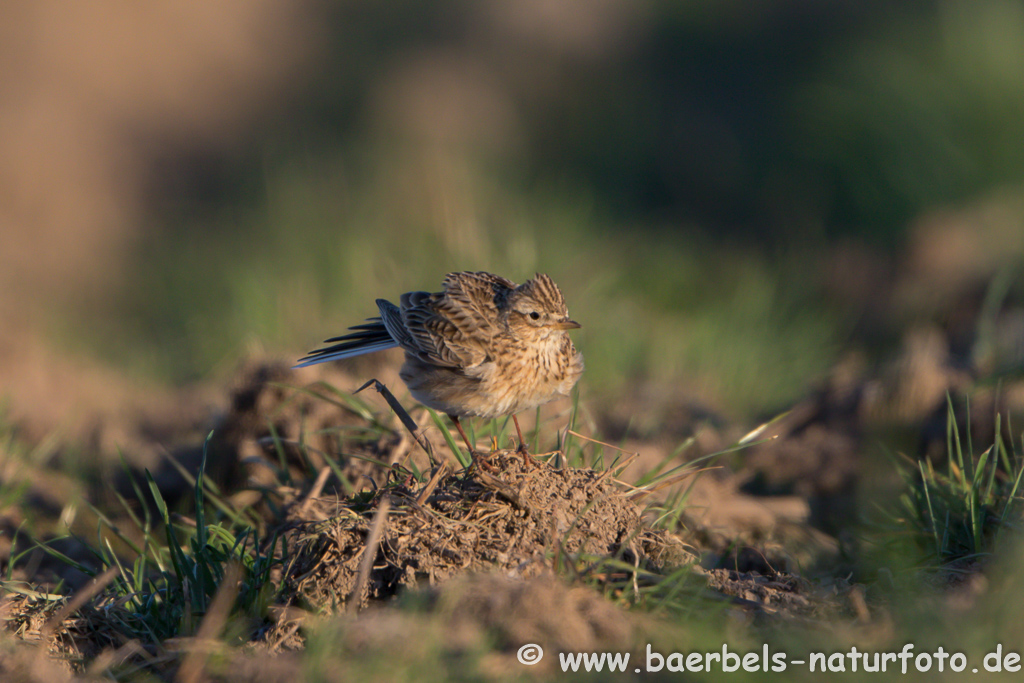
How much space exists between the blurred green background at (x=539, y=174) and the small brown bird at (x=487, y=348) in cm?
209

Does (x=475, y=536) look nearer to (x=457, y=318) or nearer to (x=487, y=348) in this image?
(x=487, y=348)

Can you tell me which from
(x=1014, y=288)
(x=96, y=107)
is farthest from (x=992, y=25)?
(x=96, y=107)

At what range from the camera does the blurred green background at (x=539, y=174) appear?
27.7ft

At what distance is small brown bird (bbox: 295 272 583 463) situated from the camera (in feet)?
12.7

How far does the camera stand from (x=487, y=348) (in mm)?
3992

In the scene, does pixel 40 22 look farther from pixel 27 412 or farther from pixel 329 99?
pixel 27 412

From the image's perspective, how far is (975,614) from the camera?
269 cm

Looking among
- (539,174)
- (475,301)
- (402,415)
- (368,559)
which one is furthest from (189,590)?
(539,174)

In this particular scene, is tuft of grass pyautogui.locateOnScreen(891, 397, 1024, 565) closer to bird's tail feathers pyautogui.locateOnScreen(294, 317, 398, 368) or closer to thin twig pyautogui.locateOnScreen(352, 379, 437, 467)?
thin twig pyautogui.locateOnScreen(352, 379, 437, 467)

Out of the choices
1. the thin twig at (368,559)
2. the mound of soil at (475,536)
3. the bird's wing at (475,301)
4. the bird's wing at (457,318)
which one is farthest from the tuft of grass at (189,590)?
the bird's wing at (475,301)

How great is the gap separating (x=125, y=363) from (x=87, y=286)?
4911 millimetres

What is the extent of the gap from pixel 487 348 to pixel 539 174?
9.83 m

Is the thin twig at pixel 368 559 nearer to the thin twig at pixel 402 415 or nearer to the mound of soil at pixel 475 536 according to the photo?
the mound of soil at pixel 475 536

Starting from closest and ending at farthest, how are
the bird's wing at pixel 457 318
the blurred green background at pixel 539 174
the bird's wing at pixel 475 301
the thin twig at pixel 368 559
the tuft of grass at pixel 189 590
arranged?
the thin twig at pixel 368 559 → the tuft of grass at pixel 189 590 → the bird's wing at pixel 457 318 → the bird's wing at pixel 475 301 → the blurred green background at pixel 539 174
